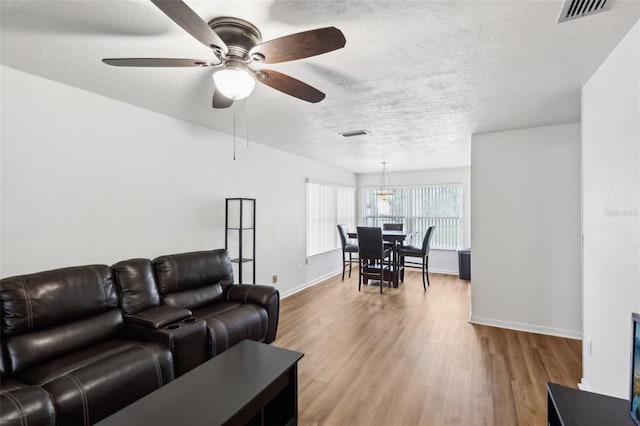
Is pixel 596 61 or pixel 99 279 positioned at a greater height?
pixel 596 61

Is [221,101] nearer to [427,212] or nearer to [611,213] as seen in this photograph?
[611,213]

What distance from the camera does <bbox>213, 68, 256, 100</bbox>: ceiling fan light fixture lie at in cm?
153

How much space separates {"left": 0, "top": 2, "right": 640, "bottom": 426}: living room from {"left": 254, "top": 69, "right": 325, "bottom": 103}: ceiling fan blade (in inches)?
29.1

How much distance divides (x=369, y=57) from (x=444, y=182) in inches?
216

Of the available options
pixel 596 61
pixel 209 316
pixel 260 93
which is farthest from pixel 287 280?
pixel 596 61

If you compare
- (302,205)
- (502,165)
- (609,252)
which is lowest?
(609,252)

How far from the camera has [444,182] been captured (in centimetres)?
685

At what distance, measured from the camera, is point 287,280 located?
16.3 feet

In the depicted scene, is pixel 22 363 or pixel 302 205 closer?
pixel 22 363

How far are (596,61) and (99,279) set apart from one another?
377 centimetres

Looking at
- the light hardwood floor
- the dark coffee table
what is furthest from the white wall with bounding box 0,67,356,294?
the dark coffee table

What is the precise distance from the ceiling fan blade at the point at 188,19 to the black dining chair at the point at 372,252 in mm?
4203

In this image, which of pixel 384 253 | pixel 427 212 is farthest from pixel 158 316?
pixel 427 212

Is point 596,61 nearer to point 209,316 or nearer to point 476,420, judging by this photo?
point 476,420
